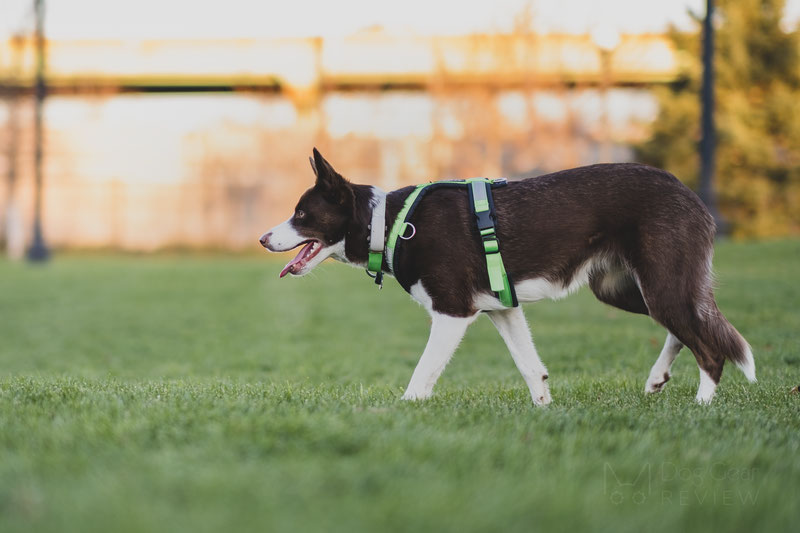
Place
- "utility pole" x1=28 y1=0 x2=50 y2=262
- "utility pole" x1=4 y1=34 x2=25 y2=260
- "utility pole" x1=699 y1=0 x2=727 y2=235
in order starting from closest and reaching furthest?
"utility pole" x1=699 y1=0 x2=727 y2=235, "utility pole" x1=28 y1=0 x2=50 y2=262, "utility pole" x1=4 y1=34 x2=25 y2=260

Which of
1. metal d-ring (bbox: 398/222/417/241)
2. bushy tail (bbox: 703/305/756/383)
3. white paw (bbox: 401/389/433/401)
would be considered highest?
metal d-ring (bbox: 398/222/417/241)

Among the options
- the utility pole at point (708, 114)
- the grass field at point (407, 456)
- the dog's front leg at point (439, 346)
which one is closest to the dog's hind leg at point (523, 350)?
the grass field at point (407, 456)

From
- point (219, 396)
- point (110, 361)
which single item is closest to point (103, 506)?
point (219, 396)

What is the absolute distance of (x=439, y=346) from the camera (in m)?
4.75

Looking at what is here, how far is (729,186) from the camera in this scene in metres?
26.8

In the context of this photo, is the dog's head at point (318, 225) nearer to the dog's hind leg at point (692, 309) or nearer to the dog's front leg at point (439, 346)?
the dog's front leg at point (439, 346)

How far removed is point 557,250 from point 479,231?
50 centimetres

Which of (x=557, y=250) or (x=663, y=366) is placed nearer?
(x=557, y=250)

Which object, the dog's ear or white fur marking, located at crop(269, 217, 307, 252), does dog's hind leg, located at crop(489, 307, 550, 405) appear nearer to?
the dog's ear

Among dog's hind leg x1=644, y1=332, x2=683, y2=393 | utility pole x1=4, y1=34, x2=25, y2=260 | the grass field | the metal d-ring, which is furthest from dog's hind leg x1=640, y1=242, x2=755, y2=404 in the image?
utility pole x1=4, y1=34, x2=25, y2=260

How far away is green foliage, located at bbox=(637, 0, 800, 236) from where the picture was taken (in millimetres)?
26375

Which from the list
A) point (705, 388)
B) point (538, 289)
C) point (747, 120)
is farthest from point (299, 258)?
point (747, 120)

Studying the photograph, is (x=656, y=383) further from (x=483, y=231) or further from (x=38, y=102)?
(x=38, y=102)

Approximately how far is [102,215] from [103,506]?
3317 centimetres
